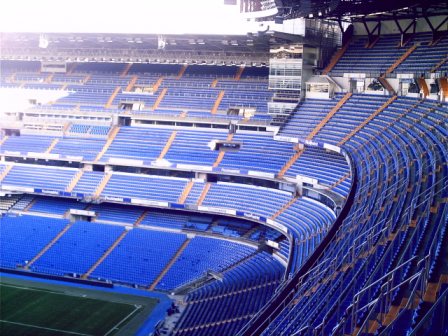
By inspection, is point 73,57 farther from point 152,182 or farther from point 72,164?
point 152,182

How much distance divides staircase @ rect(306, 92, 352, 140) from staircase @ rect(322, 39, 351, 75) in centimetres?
273

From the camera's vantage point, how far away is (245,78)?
1683 inches

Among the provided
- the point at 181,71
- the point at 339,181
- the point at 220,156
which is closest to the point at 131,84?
the point at 181,71

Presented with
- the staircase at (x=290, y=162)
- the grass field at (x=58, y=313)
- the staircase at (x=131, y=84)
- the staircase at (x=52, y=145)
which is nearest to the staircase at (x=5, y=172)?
the staircase at (x=52, y=145)

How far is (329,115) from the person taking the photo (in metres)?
35.1

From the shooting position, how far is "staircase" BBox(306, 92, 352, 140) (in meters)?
33.9

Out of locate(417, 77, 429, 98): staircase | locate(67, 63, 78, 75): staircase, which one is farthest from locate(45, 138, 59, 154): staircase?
locate(417, 77, 429, 98): staircase

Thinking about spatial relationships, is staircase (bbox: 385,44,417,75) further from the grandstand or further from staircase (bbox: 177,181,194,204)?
staircase (bbox: 177,181,194,204)

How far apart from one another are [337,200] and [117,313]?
11452mm

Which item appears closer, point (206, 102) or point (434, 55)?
point (434, 55)

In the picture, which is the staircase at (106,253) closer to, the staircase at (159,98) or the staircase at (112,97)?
the staircase at (159,98)

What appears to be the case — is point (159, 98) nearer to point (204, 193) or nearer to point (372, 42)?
point (204, 193)

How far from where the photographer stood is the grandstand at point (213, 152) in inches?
1014

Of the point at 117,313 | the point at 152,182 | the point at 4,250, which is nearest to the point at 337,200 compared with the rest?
the point at 117,313
